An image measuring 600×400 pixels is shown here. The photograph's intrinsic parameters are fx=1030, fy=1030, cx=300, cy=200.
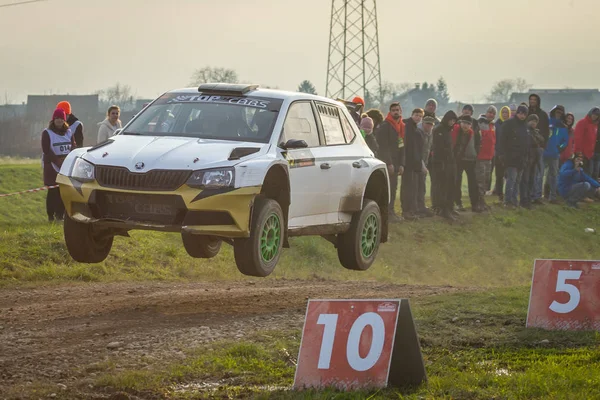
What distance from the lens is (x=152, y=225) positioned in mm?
10234

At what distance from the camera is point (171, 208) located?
1016 cm

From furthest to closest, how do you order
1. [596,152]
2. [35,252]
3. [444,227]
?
[596,152] < [444,227] < [35,252]

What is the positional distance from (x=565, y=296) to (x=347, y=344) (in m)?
Answer: 3.94

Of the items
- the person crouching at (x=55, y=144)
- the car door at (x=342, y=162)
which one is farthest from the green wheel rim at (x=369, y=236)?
the person crouching at (x=55, y=144)

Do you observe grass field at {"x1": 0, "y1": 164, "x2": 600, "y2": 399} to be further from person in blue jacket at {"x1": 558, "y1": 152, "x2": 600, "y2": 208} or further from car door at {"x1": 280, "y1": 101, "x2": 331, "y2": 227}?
car door at {"x1": 280, "y1": 101, "x2": 331, "y2": 227}

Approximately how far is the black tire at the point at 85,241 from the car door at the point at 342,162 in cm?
274

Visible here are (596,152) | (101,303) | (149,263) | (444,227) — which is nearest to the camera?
(101,303)

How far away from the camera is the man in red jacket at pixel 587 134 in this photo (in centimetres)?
2698

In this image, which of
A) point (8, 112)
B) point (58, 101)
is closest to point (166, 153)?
point (8, 112)

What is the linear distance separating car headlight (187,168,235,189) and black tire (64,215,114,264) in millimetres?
1566

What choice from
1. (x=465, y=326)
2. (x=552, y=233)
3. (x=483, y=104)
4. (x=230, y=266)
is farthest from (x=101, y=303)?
(x=483, y=104)

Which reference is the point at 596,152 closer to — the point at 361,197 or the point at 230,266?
the point at 230,266

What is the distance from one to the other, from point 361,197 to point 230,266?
5.24 metres

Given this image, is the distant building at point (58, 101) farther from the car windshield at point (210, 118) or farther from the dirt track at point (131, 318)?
the car windshield at point (210, 118)
